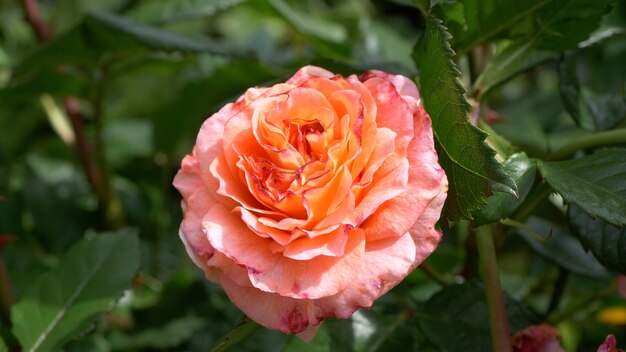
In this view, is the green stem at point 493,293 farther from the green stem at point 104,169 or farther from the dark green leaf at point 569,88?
the green stem at point 104,169

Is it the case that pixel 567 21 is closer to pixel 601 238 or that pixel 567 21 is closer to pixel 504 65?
pixel 504 65

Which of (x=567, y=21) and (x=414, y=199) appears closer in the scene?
(x=414, y=199)

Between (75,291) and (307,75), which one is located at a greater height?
(307,75)

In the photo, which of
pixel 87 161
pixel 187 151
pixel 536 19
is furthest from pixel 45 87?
pixel 536 19

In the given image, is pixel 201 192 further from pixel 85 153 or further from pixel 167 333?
pixel 85 153

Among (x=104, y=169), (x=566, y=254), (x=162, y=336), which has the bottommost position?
(x=162, y=336)

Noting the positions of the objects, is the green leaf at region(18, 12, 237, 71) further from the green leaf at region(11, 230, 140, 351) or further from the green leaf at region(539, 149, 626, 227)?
the green leaf at region(539, 149, 626, 227)

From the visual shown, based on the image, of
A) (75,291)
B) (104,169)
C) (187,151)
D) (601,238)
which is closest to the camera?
(601,238)

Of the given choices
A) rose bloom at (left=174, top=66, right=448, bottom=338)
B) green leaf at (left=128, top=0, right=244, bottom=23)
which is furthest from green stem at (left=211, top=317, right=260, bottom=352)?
green leaf at (left=128, top=0, right=244, bottom=23)

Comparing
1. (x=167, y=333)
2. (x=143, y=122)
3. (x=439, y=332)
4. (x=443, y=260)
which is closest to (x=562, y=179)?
(x=439, y=332)
